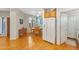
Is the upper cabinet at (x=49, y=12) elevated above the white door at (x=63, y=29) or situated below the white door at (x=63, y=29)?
above

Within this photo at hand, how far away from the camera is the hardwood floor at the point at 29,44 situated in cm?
181

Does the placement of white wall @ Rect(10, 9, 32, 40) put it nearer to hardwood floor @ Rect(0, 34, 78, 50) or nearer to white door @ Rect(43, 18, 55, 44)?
hardwood floor @ Rect(0, 34, 78, 50)

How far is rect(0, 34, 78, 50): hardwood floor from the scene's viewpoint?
1.81 m

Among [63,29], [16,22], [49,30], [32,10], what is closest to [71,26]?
[63,29]

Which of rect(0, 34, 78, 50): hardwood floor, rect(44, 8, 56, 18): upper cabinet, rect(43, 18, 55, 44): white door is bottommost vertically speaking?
rect(0, 34, 78, 50): hardwood floor

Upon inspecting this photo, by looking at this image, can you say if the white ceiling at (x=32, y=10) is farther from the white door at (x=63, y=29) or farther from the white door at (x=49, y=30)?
the white door at (x=63, y=29)

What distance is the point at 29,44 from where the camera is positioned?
1.87m

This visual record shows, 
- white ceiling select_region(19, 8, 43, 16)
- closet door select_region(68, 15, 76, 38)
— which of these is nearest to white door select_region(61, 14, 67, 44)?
closet door select_region(68, 15, 76, 38)

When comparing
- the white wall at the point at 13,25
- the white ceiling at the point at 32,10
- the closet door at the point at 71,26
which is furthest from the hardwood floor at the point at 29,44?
the white ceiling at the point at 32,10

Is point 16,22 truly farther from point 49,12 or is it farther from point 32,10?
point 49,12

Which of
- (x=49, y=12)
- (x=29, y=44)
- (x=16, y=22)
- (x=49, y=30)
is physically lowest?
(x=29, y=44)

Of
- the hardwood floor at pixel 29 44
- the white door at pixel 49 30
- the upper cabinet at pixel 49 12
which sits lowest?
the hardwood floor at pixel 29 44
